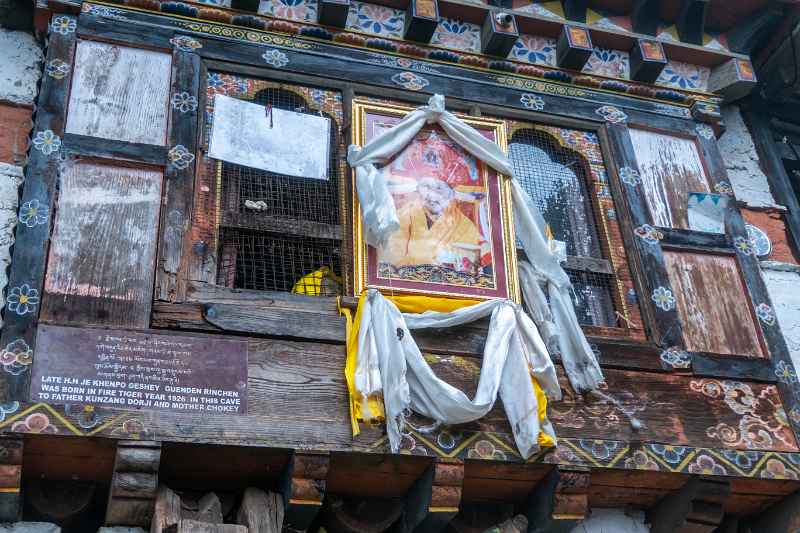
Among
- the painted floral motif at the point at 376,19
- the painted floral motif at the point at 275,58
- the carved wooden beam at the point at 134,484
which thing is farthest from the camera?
the painted floral motif at the point at 376,19

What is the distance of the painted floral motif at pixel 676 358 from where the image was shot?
7.34 metres

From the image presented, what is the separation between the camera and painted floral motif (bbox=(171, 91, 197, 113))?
7363 mm

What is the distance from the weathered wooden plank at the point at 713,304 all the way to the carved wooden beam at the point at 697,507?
1.07 metres

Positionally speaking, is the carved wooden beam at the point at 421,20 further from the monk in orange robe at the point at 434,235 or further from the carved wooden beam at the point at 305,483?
the carved wooden beam at the point at 305,483

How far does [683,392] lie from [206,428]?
3.26 metres

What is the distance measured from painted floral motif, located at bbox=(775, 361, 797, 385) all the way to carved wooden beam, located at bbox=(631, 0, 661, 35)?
10.3 feet

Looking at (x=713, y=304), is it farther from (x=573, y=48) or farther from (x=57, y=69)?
(x=57, y=69)

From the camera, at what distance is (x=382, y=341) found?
655 cm

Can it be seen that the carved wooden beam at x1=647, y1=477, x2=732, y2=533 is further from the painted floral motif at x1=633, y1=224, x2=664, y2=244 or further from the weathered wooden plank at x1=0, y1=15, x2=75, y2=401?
the weathered wooden plank at x1=0, y1=15, x2=75, y2=401

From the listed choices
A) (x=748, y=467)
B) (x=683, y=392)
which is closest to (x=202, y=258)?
(x=683, y=392)

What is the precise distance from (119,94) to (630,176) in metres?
3.89

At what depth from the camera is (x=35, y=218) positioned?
6.47 metres

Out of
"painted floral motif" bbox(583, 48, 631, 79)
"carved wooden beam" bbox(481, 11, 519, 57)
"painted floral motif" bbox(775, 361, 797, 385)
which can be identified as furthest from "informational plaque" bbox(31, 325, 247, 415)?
"painted floral motif" bbox(583, 48, 631, 79)

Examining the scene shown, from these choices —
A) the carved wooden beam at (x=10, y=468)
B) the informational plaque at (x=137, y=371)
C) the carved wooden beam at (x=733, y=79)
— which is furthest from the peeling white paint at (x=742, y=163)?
the carved wooden beam at (x=10, y=468)
